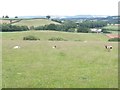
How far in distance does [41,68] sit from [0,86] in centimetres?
629

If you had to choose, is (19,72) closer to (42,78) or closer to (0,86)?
(42,78)

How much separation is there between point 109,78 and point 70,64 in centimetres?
608

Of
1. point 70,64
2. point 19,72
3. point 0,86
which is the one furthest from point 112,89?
point 70,64

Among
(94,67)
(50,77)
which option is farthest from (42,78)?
(94,67)

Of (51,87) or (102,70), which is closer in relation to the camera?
(51,87)

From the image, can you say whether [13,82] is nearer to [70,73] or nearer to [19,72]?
[19,72]

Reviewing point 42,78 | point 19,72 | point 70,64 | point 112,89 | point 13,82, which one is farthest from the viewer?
point 70,64

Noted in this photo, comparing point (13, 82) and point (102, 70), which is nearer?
point (13, 82)

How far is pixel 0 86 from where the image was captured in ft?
46.1

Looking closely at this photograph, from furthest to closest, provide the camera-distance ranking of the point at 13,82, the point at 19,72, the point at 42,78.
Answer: the point at 19,72 < the point at 42,78 < the point at 13,82

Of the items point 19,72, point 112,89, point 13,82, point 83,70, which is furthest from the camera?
point 83,70

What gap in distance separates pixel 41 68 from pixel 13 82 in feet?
17.0

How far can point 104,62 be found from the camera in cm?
2359

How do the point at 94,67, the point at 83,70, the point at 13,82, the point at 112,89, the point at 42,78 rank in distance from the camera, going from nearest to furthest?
the point at 112,89 → the point at 13,82 → the point at 42,78 → the point at 83,70 → the point at 94,67
